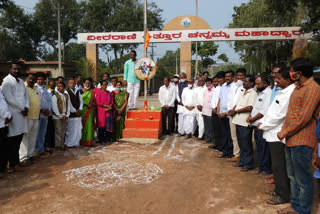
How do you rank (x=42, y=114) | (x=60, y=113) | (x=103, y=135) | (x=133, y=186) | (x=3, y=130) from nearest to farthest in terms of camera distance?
(x=133, y=186) < (x=3, y=130) < (x=42, y=114) < (x=60, y=113) < (x=103, y=135)

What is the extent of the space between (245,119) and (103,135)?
3807 mm

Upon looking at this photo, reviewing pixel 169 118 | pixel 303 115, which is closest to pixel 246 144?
pixel 303 115

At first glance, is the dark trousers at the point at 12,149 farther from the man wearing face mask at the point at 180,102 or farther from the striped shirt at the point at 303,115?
the man wearing face mask at the point at 180,102

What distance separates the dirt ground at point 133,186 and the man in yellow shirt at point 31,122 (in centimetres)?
31

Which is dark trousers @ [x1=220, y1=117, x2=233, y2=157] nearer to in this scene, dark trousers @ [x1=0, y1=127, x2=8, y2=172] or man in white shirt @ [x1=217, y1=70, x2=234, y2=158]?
man in white shirt @ [x1=217, y1=70, x2=234, y2=158]

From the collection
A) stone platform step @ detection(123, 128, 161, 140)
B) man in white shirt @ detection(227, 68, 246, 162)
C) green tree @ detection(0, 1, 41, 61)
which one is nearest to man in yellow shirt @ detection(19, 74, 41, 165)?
stone platform step @ detection(123, 128, 161, 140)

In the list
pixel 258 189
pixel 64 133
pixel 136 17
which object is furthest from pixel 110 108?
pixel 136 17

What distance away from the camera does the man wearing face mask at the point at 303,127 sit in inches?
109

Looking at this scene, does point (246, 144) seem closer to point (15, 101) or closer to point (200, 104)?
point (200, 104)

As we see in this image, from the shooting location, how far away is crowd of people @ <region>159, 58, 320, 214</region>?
9.36 ft

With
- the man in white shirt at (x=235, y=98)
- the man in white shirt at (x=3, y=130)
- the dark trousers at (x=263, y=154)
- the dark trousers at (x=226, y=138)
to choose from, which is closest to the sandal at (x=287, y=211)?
the dark trousers at (x=263, y=154)

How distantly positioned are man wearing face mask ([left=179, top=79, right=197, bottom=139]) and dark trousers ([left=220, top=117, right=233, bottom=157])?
5.66 feet

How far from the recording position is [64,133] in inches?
244

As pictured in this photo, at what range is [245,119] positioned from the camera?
469cm
